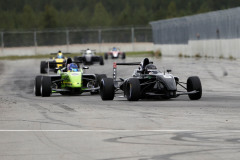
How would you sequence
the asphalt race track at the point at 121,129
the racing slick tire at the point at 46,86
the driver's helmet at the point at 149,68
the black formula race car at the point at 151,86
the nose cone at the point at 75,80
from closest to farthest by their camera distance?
the asphalt race track at the point at 121,129
the black formula race car at the point at 151,86
the driver's helmet at the point at 149,68
the racing slick tire at the point at 46,86
the nose cone at the point at 75,80

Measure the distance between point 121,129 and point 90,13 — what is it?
14622 centimetres

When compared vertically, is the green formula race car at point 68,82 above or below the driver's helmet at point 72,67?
below

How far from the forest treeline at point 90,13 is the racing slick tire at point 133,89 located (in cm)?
10304

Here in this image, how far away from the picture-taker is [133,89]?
1872 cm

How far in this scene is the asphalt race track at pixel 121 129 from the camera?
10.1 meters

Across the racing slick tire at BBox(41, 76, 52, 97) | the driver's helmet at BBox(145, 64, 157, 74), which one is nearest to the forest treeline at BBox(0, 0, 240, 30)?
the racing slick tire at BBox(41, 76, 52, 97)

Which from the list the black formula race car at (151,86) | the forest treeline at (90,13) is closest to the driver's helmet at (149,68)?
the black formula race car at (151,86)

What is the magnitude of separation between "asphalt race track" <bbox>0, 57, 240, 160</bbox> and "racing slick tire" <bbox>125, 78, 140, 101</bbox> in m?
0.25

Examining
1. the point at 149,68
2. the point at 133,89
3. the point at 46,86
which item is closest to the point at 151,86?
the point at 149,68

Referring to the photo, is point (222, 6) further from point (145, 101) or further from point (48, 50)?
point (145, 101)

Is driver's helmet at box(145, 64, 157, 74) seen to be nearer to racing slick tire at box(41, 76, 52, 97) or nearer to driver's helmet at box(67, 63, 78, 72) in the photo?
racing slick tire at box(41, 76, 52, 97)

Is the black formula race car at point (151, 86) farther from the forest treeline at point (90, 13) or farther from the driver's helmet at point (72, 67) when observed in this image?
the forest treeline at point (90, 13)

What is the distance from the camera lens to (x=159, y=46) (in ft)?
235

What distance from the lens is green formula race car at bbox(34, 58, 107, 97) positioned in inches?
889
